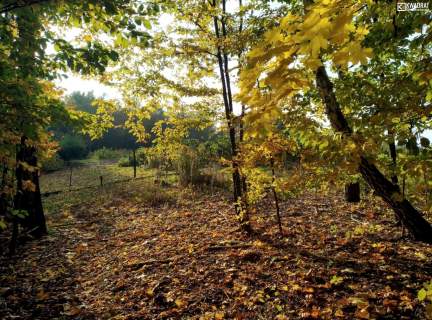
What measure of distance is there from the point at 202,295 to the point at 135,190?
8882mm

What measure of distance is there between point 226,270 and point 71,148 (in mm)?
27424

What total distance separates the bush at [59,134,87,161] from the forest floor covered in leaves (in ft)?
73.2

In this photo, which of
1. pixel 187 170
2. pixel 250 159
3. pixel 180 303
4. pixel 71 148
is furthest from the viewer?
pixel 71 148

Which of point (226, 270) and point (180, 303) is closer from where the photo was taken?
point (180, 303)

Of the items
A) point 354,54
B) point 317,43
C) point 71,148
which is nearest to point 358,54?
point 354,54

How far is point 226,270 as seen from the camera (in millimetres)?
4605

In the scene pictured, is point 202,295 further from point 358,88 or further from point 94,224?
point 94,224

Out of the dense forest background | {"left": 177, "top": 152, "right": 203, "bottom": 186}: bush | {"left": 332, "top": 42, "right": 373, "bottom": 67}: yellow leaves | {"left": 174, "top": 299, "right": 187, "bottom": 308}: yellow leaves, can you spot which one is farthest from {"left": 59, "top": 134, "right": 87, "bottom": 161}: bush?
{"left": 332, "top": 42, "right": 373, "bottom": 67}: yellow leaves

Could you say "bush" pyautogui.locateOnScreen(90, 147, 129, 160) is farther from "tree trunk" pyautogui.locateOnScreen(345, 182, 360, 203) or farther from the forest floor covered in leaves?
"tree trunk" pyautogui.locateOnScreen(345, 182, 360, 203)

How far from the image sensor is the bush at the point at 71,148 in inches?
1107

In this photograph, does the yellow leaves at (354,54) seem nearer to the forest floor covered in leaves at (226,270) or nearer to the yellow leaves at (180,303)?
the forest floor covered in leaves at (226,270)

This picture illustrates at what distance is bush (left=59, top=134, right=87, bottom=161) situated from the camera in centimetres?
2811

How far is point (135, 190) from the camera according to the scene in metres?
12.3

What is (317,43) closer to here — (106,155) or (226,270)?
(226,270)
